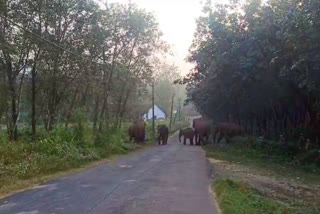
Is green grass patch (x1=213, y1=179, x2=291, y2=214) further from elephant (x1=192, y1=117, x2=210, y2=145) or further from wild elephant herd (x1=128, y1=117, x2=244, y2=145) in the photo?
elephant (x1=192, y1=117, x2=210, y2=145)

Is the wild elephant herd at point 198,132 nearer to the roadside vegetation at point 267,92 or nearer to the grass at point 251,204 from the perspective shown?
the roadside vegetation at point 267,92

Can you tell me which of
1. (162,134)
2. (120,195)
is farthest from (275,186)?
(162,134)

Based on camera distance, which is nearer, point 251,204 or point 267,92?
point 251,204

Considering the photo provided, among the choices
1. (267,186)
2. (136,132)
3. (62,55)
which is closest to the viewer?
(267,186)

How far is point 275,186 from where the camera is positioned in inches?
551

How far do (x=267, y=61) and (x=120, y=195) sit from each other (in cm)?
1193

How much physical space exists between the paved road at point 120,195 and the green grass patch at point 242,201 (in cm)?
32

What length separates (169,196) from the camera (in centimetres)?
1130

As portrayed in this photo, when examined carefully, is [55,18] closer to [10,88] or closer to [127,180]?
[10,88]

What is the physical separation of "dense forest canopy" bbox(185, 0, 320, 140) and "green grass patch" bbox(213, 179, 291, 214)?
206 inches

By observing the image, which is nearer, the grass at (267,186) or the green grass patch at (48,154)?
the grass at (267,186)

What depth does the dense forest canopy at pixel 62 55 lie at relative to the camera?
21109 millimetres

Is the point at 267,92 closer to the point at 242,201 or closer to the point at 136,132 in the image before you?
the point at 136,132

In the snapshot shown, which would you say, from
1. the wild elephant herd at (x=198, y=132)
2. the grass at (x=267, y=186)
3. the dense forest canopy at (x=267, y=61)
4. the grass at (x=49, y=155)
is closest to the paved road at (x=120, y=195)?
the grass at (x=267, y=186)
